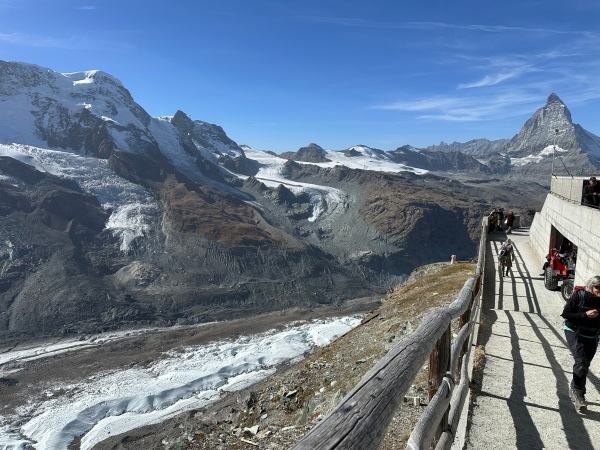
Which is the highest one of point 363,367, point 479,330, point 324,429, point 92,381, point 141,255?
point 324,429

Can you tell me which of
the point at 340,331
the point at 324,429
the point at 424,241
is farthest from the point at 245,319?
the point at 324,429

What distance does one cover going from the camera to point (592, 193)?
1752 centimetres

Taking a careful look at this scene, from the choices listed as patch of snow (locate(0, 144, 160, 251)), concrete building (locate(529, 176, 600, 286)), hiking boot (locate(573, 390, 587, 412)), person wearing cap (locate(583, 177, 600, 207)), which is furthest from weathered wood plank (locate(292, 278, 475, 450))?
patch of snow (locate(0, 144, 160, 251))

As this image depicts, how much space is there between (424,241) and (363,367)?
16032cm

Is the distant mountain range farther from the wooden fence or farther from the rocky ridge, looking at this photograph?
the wooden fence

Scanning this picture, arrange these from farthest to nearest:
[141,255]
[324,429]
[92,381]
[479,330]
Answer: [141,255] → [92,381] → [479,330] → [324,429]

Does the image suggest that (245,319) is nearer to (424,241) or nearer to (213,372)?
(213,372)

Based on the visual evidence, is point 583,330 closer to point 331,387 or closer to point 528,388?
point 528,388

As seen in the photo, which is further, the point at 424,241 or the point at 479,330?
the point at 424,241

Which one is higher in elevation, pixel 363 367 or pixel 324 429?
pixel 324 429

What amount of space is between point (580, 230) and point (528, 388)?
444 inches

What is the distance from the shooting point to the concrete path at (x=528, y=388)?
5961 millimetres

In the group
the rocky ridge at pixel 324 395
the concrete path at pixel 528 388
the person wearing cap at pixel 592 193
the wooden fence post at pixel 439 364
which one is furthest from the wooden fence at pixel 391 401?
the person wearing cap at pixel 592 193

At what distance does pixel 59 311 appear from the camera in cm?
10650
